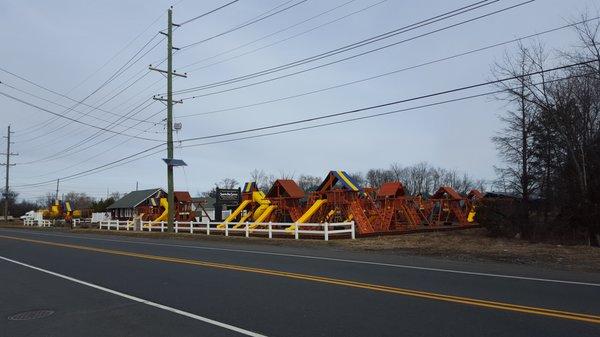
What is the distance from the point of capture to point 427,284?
10516 millimetres

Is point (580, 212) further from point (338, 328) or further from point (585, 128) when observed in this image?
point (338, 328)

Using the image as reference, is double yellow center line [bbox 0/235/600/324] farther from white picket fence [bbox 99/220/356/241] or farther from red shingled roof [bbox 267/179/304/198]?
red shingled roof [bbox 267/179/304/198]

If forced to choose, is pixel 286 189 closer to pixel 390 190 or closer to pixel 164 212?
pixel 390 190

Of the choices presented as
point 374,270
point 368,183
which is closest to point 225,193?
point 374,270

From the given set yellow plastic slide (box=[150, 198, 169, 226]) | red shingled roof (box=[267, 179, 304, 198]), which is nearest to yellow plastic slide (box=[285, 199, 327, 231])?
red shingled roof (box=[267, 179, 304, 198])

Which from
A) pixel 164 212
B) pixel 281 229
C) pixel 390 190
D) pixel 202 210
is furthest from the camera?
pixel 202 210

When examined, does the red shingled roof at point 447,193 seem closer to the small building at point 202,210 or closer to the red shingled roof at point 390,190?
the red shingled roof at point 390,190

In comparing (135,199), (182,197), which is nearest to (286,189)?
(182,197)

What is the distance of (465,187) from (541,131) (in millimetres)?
117404

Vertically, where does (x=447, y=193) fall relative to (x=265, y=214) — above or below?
above

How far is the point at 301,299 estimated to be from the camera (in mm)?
8984

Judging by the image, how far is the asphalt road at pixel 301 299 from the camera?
22.9 ft

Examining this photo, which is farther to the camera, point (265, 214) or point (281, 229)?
point (265, 214)

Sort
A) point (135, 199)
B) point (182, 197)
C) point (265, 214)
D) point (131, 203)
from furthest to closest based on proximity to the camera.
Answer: point (135, 199) → point (131, 203) → point (182, 197) → point (265, 214)
